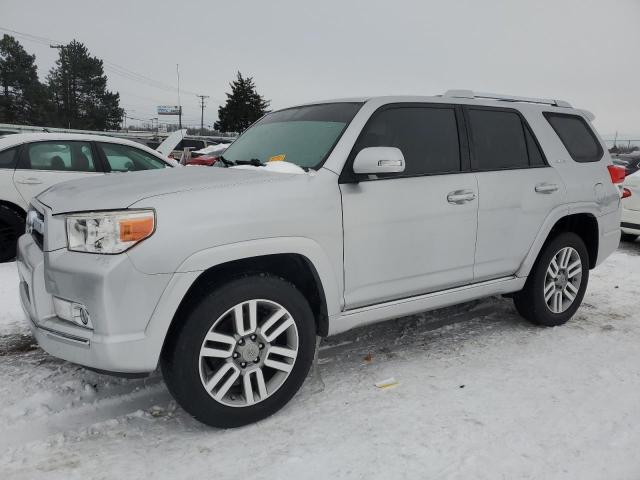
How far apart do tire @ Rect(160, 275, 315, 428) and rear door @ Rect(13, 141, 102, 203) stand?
4551 mm

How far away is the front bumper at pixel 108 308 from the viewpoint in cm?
223

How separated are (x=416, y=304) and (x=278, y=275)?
97 cm

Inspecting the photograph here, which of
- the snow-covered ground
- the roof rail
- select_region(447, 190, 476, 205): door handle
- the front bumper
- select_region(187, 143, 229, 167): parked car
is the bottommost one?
the snow-covered ground

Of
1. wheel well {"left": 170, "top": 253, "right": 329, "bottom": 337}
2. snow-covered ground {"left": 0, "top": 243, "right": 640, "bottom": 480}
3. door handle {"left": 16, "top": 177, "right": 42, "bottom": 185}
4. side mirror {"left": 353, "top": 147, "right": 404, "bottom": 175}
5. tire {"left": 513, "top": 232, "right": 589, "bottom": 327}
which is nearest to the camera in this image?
snow-covered ground {"left": 0, "top": 243, "right": 640, "bottom": 480}

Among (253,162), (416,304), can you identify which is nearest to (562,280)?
(416,304)

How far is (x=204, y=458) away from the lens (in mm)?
2420

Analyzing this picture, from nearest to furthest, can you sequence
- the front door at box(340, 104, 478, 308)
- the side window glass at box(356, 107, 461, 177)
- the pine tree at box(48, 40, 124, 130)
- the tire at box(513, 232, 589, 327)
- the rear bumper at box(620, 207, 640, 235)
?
the front door at box(340, 104, 478, 308)
the side window glass at box(356, 107, 461, 177)
the tire at box(513, 232, 589, 327)
the rear bumper at box(620, 207, 640, 235)
the pine tree at box(48, 40, 124, 130)

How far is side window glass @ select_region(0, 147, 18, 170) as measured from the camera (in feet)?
20.0

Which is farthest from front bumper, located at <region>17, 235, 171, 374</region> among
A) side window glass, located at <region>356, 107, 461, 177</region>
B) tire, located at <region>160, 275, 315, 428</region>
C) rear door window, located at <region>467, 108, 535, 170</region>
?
rear door window, located at <region>467, 108, 535, 170</region>

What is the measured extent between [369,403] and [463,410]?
54 cm

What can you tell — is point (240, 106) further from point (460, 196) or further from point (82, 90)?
point (460, 196)

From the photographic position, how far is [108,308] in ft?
7.33

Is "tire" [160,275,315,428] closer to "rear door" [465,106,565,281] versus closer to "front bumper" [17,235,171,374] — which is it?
"front bumper" [17,235,171,374]

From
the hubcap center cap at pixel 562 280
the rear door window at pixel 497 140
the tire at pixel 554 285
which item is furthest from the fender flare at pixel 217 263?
the hubcap center cap at pixel 562 280
